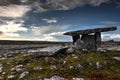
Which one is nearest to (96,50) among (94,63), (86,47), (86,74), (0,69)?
(86,47)

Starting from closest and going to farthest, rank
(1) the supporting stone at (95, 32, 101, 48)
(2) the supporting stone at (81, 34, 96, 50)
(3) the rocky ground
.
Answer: (3) the rocky ground, (1) the supporting stone at (95, 32, 101, 48), (2) the supporting stone at (81, 34, 96, 50)

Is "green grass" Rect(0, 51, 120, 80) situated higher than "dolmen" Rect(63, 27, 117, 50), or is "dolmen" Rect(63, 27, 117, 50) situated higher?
"dolmen" Rect(63, 27, 117, 50)

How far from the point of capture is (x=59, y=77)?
22.8 m

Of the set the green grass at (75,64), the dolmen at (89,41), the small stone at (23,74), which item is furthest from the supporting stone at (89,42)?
the small stone at (23,74)

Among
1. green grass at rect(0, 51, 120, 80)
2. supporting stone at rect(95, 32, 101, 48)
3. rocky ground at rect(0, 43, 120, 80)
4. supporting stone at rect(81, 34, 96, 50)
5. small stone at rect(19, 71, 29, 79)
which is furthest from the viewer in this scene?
supporting stone at rect(81, 34, 96, 50)

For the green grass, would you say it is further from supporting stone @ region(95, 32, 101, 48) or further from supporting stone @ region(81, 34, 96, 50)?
supporting stone @ region(81, 34, 96, 50)

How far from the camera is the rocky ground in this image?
23562 millimetres

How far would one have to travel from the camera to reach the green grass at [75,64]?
23703mm

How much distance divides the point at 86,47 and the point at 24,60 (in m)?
8.81

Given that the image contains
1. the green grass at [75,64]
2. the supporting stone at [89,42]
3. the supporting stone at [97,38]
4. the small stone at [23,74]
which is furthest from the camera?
the supporting stone at [89,42]

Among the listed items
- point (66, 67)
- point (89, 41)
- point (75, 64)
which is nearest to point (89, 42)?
point (89, 41)

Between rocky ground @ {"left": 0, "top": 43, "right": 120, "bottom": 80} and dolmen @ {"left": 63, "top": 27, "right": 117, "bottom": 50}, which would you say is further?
dolmen @ {"left": 63, "top": 27, "right": 117, "bottom": 50}

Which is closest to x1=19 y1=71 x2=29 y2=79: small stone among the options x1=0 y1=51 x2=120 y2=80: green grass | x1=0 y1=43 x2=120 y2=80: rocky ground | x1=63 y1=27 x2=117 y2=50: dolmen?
x1=0 y1=43 x2=120 y2=80: rocky ground

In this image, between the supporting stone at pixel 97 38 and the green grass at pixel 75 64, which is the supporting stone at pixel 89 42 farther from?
the green grass at pixel 75 64
